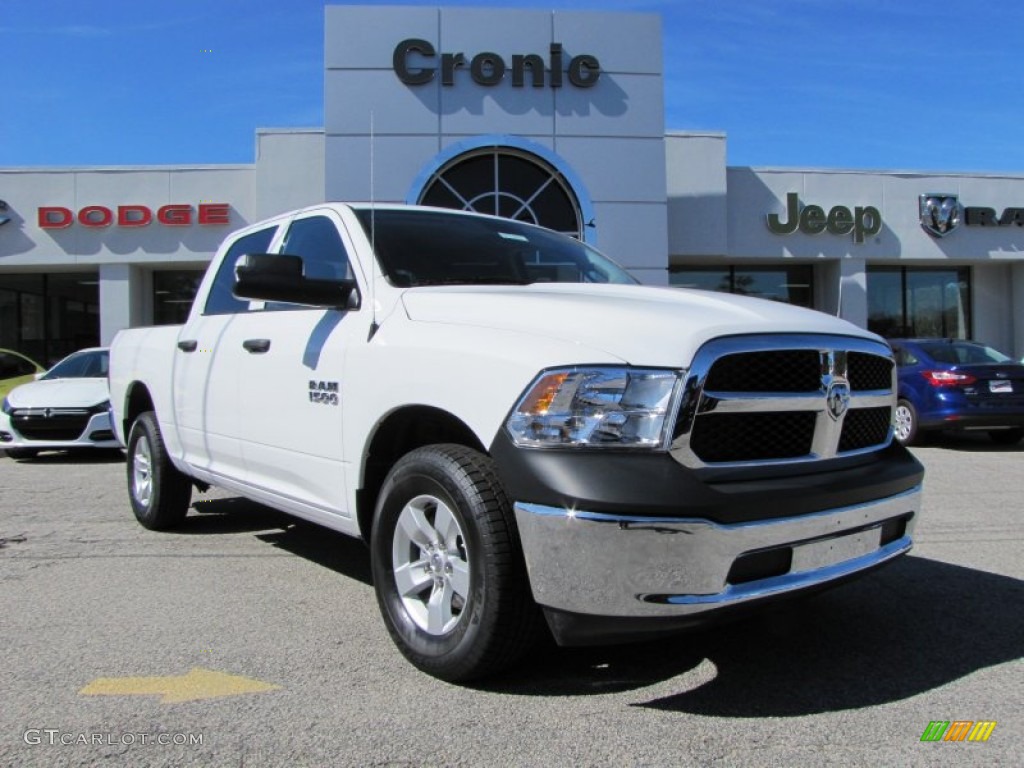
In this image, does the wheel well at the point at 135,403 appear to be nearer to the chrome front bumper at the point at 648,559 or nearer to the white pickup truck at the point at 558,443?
the white pickup truck at the point at 558,443

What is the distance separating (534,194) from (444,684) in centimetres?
1461

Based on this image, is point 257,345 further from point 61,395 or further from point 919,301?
point 919,301

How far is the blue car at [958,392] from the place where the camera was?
10.7 meters

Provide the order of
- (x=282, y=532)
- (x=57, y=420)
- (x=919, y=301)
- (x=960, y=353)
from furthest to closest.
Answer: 1. (x=919, y=301)
2. (x=960, y=353)
3. (x=57, y=420)
4. (x=282, y=532)

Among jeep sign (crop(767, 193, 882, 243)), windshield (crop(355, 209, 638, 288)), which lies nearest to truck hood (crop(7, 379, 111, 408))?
windshield (crop(355, 209, 638, 288))

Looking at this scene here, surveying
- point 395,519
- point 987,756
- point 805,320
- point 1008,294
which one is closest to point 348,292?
point 395,519

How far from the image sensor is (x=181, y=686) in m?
3.05

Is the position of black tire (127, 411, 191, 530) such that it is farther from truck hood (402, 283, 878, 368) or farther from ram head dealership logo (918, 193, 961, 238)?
ram head dealership logo (918, 193, 961, 238)

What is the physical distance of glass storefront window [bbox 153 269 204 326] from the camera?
807 inches

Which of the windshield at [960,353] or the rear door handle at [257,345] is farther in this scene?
the windshield at [960,353]

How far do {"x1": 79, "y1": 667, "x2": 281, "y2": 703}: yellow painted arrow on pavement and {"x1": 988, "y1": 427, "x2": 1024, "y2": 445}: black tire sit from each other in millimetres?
11792

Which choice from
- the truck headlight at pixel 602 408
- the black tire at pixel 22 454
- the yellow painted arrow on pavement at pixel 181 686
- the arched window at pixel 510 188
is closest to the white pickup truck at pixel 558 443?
the truck headlight at pixel 602 408

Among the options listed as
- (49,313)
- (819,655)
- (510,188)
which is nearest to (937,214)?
(510,188)

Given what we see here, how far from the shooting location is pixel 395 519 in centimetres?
316
